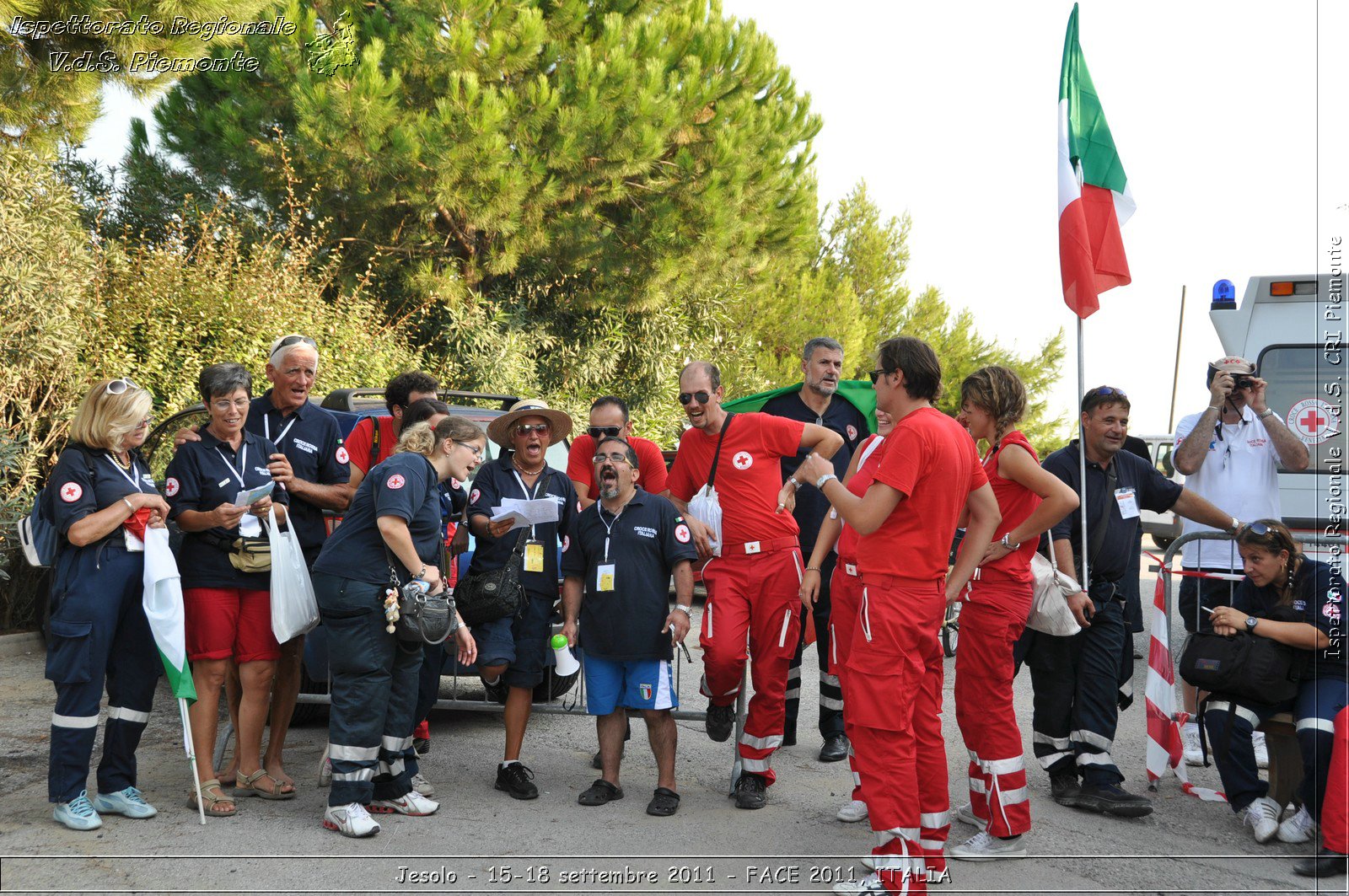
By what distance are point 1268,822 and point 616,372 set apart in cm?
1628

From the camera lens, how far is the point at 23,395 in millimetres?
10031

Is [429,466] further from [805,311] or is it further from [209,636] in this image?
[805,311]

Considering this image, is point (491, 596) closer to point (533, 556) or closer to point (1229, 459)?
point (533, 556)

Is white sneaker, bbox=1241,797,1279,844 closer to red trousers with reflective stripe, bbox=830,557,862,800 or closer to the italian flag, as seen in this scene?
red trousers with reflective stripe, bbox=830,557,862,800

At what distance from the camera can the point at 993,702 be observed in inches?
194

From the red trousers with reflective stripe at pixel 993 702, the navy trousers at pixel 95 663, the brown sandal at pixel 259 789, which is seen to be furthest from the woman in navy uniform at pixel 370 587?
the red trousers with reflective stripe at pixel 993 702

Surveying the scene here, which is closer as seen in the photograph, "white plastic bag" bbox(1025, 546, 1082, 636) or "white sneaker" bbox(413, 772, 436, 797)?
"white plastic bag" bbox(1025, 546, 1082, 636)

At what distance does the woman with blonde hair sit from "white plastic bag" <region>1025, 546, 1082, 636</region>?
19 centimetres

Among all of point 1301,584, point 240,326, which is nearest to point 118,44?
point 240,326

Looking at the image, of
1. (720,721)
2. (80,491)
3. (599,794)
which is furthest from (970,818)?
(80,491)

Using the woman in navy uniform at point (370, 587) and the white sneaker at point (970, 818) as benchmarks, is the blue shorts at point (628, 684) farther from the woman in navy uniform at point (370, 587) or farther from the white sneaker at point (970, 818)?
the white sneaker at point (970, 818)

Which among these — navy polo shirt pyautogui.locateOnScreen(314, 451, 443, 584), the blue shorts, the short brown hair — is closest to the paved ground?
the blue shorts

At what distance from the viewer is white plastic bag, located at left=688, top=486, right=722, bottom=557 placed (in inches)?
218

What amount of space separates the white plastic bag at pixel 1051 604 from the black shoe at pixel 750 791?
5.04 ft
